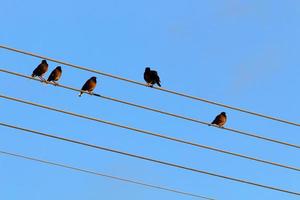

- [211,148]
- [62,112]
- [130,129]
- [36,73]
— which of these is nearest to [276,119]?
[211,148]

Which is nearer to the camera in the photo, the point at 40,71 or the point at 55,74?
the point at 40,71

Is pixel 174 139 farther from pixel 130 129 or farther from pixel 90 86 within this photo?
pixel 90 86

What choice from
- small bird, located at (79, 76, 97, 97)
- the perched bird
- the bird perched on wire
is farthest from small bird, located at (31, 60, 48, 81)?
the perched bird

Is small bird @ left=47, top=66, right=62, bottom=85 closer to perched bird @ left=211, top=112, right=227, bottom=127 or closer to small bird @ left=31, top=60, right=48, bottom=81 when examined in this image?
small bird @ left=31, top=60, right=48, bottom=81

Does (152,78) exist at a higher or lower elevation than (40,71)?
higher

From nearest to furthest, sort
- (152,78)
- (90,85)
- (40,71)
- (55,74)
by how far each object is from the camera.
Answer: (40,71), (55,74), (90,85), (152,78)

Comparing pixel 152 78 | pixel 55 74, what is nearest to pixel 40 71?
pixel 55 74

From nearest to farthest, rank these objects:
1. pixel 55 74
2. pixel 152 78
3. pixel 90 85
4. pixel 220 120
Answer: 1. pixel 55 74
2. pixel 90 85
3. pixel 152 78
4. pixel 220 120

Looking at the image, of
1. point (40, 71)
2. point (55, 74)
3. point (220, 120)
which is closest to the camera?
point (40, 71)

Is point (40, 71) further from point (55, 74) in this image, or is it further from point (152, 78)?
point (152, 78)

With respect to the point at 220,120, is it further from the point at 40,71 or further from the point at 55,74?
the point at 40,71

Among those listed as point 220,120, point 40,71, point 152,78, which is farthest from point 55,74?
point 220,120

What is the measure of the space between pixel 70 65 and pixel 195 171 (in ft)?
7.52

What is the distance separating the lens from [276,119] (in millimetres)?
14000
